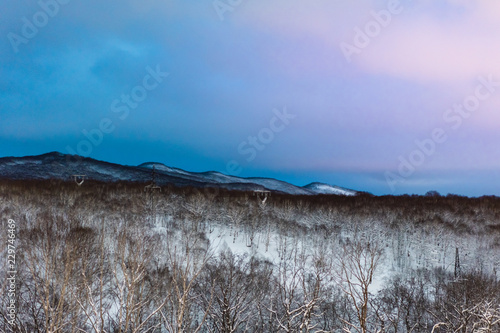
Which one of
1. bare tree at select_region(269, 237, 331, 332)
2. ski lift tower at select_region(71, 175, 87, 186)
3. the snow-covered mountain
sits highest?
the snow-covered mountain

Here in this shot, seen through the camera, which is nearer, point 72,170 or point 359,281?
point 359,281

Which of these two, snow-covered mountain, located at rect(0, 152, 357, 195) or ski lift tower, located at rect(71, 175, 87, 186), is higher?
snow-covered mountain, located at rect(0, 152, 357, 195)

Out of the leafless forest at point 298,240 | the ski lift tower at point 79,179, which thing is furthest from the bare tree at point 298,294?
the ski lift tower at point 79,179

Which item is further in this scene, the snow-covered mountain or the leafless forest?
the snow-covered mountain

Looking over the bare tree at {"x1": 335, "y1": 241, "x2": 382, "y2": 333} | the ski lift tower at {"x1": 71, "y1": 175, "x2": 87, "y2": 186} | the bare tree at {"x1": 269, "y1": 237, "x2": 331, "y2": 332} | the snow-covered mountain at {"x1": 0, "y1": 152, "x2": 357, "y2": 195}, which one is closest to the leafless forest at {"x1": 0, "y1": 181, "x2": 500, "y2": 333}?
the bare tree at {"x1": 269, "y1": 237, "x2": 331, "y2": 332}

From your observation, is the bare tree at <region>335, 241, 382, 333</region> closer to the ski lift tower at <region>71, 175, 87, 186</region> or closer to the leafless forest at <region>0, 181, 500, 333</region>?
the leafless forest at <region>0, 181, 500, 333</region>

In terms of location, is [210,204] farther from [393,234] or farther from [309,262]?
[393,234]

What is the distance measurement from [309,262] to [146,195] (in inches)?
1076

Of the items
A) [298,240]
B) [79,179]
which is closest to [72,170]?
[79,179]

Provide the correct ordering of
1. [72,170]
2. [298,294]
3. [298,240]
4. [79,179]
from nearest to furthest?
[298,294] → [298,240] → [79,179] → [72,170]

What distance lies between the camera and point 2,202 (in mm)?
36906

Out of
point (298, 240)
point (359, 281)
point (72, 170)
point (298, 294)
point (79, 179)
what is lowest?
point (298, 294)

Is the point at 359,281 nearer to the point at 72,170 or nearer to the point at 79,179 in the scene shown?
the point at 79,179

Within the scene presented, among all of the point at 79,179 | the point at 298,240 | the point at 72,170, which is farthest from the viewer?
the point at 72,170
